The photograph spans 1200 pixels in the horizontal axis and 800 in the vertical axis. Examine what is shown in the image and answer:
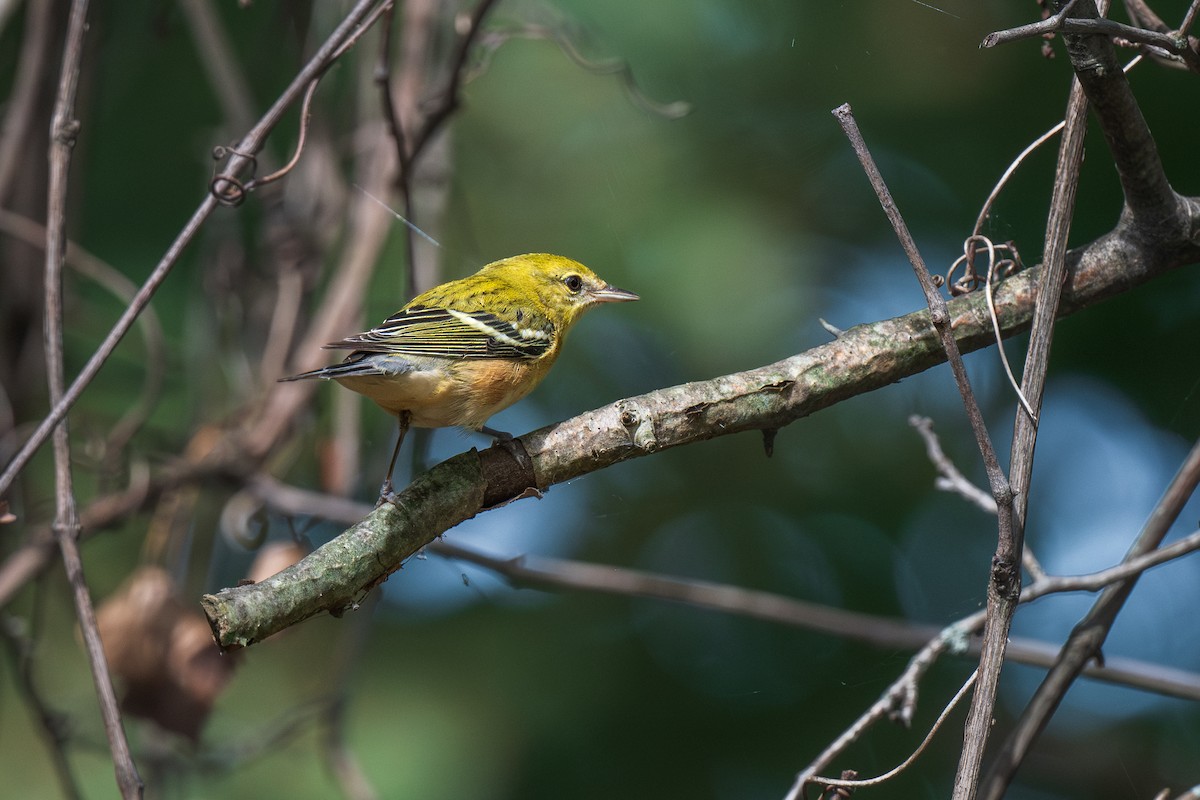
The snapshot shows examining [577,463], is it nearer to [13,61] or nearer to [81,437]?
[81,437]

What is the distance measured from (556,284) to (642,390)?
1.00m

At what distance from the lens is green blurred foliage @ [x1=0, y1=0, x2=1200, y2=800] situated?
3.85 m

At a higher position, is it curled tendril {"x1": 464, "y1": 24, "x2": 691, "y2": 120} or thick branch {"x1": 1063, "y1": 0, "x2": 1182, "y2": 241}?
curled tendril {"x1": 464, "y1": 24, "x2": 691, "y2": 120}

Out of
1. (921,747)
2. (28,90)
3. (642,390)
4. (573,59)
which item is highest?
(573,59)

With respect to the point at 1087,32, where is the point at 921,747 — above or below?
below

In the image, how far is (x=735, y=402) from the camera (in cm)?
203

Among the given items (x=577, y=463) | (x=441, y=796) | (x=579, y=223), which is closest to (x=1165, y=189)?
(x=577, y=463)

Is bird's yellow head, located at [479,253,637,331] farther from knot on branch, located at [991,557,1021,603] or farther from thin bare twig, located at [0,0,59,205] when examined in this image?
knot on branch, located at [991,557,1021,603]

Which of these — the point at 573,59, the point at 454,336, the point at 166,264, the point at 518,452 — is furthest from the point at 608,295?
the point at 166,264

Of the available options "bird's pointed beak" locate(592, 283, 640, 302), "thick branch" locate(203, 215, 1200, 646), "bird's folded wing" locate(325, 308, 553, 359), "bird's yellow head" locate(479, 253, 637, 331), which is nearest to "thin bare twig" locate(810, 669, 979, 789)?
"thick branch" locate(203, 215, 1200, 646)

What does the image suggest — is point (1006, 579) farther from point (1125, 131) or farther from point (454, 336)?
point (454, 336)

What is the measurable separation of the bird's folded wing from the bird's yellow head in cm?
30

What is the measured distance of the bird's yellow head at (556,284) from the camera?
3.43 meters

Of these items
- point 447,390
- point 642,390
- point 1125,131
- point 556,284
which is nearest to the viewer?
point 1125,131
